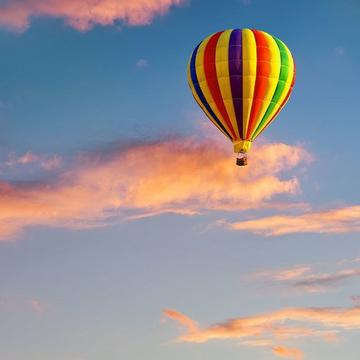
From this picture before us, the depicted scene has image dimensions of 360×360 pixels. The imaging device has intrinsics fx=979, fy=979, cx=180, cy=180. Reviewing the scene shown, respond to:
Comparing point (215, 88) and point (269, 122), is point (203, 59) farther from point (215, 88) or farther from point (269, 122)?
point (269, 122)

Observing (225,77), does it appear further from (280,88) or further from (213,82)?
(280,88)

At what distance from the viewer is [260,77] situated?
367 feet

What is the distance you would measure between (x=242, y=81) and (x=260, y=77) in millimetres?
2104

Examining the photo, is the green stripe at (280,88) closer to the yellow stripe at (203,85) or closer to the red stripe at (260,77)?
the red stripe at (260,77)

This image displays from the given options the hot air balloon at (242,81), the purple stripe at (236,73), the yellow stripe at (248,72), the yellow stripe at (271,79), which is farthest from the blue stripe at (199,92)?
the yellow stripe at (271,79)

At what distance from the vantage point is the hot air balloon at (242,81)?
11169cm

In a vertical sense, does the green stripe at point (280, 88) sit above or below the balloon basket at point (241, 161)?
above

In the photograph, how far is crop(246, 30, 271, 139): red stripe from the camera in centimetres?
11169

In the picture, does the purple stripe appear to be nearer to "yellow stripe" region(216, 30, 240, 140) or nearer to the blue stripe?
"yellow stripe" region(216, 30, 240, 140)

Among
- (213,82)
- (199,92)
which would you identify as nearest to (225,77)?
(213,82)

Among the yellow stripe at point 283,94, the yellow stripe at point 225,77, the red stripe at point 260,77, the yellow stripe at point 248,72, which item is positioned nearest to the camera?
the yellow stripe at point 248,72

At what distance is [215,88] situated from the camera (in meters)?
113

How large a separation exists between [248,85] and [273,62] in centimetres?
404

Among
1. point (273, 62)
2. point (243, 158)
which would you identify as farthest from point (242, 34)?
point (243, 158)
